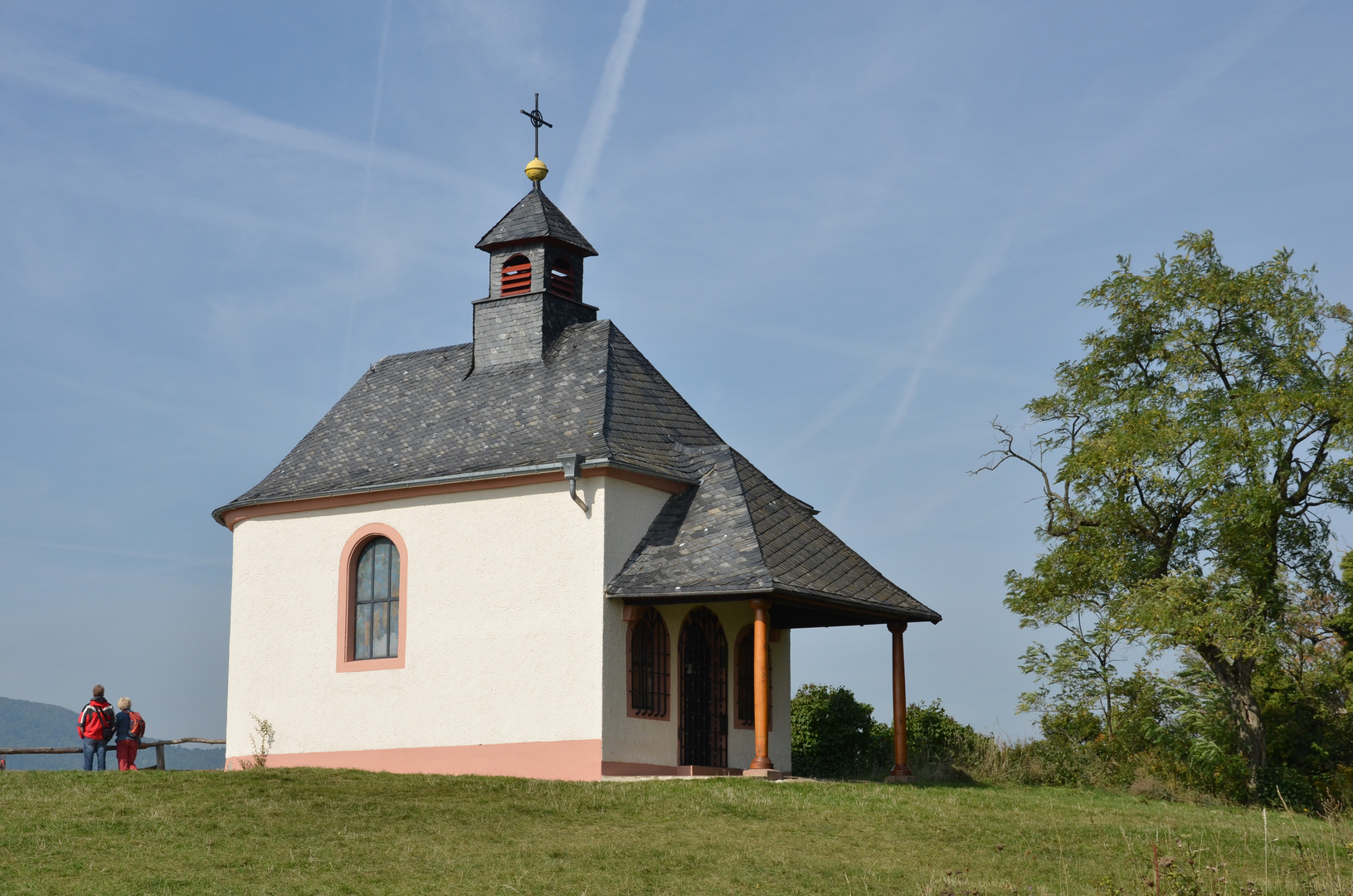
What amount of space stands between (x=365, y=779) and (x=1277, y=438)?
48.9 ft

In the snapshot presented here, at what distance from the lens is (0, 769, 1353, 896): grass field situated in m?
11.7

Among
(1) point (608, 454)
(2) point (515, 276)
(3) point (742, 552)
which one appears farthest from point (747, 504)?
(2) point (515, 276)

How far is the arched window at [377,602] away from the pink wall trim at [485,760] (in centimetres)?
144

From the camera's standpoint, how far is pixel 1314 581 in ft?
80.2

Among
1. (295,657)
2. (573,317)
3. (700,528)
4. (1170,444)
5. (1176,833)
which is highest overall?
(573,317)

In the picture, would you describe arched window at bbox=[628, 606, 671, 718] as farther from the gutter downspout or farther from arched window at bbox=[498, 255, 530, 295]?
arched window at bbox=[498, 255, 530, 295]

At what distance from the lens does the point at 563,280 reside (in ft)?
79.5

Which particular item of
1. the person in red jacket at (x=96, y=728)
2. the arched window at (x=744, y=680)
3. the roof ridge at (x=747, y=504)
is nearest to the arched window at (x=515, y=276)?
the roof ridge at (x=747, y=504)

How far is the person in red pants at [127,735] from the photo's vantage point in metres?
20.8

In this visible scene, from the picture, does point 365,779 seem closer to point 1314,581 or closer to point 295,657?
point 295,657

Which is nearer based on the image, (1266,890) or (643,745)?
(1266,890)

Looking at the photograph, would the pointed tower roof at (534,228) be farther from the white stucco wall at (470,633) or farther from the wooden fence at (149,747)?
the wooden fence at (149,747)

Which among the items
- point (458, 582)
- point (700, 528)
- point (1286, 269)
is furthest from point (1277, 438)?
point (458, 582)

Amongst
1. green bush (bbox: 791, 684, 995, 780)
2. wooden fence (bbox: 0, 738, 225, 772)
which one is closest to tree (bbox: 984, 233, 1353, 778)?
green bush (bbox: 791, 684, 995, 780)
